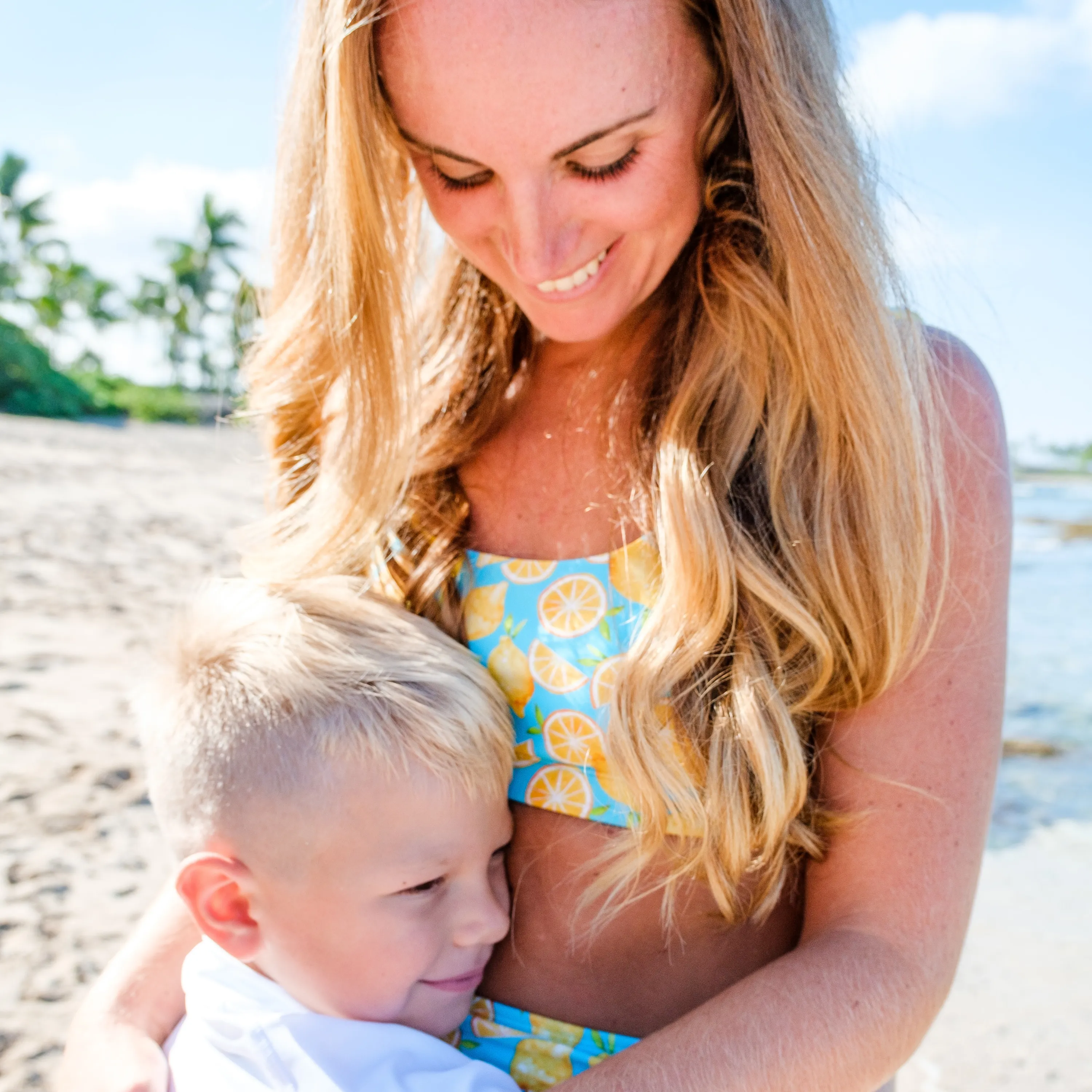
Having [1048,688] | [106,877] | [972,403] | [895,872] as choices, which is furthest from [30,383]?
[895,872]

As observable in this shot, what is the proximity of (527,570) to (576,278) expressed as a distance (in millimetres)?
464

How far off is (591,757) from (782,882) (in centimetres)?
32

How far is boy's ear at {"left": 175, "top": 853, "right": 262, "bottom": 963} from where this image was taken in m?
1.41

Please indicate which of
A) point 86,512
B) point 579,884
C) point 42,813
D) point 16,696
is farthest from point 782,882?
point 86,512

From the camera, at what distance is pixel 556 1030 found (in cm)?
147

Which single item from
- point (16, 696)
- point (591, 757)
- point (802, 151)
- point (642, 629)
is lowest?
point (16, 696)

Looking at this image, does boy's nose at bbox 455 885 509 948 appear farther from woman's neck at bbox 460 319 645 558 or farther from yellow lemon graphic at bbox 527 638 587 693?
woman's neck at bbox 460 319 645 558

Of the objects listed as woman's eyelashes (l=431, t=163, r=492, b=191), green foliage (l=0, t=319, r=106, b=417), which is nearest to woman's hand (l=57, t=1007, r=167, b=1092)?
woman's eyelashes (l=431, t=163, r=492, b=191)

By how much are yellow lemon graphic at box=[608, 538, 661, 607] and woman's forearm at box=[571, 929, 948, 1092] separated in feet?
1.71

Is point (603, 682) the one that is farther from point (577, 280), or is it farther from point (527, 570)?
point (577, 280)

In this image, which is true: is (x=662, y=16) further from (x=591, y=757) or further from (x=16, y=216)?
(x=16, y=216)

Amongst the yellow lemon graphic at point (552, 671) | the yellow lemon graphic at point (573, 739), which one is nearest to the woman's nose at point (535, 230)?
the yellow lemon graphic at point (552, 671)

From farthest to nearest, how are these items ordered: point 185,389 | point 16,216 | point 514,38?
point 185,389 → point 16,216 → point 514,38

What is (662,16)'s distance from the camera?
141 cm
